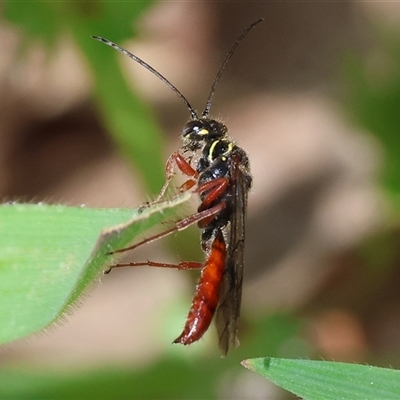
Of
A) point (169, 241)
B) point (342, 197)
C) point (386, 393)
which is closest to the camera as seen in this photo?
point (386, 393)

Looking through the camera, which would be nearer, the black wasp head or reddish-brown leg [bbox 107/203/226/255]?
reddish-brown leg [bbox 107/203/226/255]

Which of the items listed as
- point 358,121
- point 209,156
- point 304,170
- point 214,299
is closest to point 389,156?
point 358,121

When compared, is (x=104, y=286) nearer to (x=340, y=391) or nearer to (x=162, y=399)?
(x=162, y=399)

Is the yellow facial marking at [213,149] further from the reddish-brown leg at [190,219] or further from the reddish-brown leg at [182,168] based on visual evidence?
the reddish-brown leg at [190,219]

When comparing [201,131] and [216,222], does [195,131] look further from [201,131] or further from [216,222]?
[216,222]

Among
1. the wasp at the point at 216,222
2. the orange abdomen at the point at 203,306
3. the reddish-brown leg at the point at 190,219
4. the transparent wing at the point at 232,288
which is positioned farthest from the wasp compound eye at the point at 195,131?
the orange abdomen at the point at 203,306

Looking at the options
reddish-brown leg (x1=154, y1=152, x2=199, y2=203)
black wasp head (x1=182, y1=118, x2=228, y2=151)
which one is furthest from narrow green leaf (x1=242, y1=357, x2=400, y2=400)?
black wasp head (x1=182, y1=118, x2=228, y2=151)

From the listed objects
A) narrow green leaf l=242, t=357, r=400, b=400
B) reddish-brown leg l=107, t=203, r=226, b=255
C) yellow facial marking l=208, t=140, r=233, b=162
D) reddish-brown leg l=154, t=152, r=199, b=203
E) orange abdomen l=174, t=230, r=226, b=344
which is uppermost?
yellow facial marking l=208, t=140, r=233, b=162

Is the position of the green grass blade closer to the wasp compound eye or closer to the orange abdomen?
the orange abdomen
